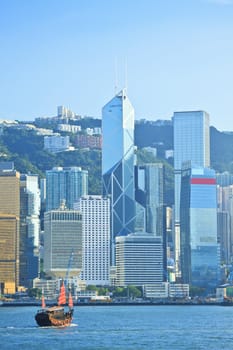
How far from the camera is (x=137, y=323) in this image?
12850 cm

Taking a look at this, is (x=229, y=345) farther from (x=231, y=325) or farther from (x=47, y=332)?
(x=231, y=325)

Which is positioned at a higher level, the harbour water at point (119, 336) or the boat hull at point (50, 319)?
the boat hull at point (50, 319)

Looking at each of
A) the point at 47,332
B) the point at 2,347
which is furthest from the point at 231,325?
the point at 2,347

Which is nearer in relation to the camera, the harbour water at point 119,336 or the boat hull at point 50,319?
the harbour water at point 119,336

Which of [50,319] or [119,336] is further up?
[50,319]

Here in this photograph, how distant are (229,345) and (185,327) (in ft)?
85.6

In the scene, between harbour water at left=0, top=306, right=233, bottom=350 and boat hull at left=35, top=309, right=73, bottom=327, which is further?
boat hull at left=35, top=309, right=73, bottom=327

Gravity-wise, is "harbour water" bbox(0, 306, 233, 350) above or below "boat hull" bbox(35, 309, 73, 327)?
below

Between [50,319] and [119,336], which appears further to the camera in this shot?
[50,319]

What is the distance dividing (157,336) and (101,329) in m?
11.3

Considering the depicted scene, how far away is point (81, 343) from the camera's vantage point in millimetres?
94625

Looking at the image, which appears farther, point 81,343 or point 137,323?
point 137,323

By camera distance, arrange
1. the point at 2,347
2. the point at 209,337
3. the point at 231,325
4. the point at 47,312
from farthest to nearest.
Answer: the point at 231,325, the point at 47,312, the point at 209,337, the point at 2,347

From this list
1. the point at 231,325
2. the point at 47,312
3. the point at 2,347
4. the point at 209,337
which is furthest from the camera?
the point at 231,325
